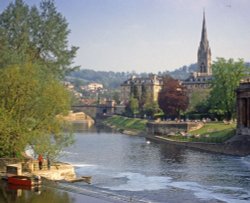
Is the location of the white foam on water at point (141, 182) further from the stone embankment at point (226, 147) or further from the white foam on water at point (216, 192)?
the stone embankment at point (226, 147)

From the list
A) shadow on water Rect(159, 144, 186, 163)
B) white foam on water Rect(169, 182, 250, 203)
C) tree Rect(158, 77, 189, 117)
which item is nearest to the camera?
white foam on water Rect(169, 182, 250, 203)

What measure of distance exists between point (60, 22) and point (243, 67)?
2262 inches

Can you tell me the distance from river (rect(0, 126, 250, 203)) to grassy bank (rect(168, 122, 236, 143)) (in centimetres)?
604

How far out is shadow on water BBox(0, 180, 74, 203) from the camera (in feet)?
107

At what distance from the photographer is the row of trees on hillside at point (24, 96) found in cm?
4284

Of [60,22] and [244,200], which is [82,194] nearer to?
[244,200]

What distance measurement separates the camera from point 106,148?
8300cm

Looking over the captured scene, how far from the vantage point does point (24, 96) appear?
145 ft

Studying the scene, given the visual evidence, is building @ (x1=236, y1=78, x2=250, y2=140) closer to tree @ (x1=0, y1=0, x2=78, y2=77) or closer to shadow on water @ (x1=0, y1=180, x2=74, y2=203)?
tree @ (x1=0, y1=0, x2=78, y2=77)

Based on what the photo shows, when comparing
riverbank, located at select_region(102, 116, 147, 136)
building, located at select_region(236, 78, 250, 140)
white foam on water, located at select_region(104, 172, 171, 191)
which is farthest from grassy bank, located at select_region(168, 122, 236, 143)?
white foam on water, located at select_region(104, 172, 171, 191)

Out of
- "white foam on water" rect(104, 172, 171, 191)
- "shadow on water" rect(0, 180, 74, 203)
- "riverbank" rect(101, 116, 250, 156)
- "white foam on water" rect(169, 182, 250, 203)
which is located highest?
"riverbank" rect(101, 116, 250, 156)

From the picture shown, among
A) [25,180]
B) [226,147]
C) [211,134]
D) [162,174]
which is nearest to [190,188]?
[162,174]

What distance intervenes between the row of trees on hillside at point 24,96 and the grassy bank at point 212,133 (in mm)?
36878

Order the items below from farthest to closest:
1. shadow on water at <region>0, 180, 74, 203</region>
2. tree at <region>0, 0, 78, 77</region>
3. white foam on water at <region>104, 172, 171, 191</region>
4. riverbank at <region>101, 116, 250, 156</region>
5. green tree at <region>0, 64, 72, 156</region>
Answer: riverbank at <region>101, 116, 250, 156</region>
tree at <region>0, 0, 78, 77</region>
white foam on water at <region>104, 172, 171, 191</region>
green tree at <region>0, 64, 72, 156</region>
shadow on water at <region>0, 180, 74, 203</region>
